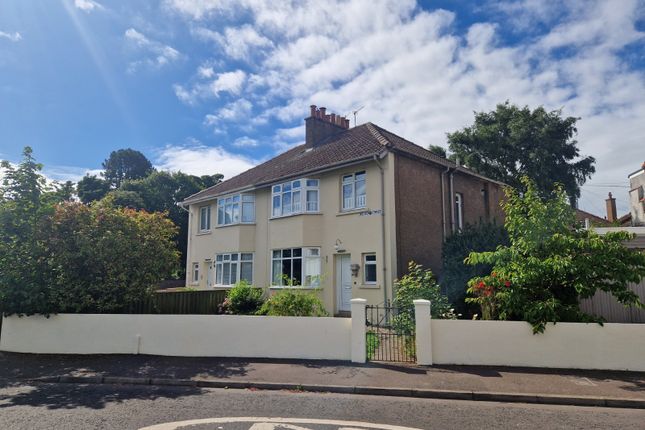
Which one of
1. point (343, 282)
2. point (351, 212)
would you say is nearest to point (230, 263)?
point (343, 282)

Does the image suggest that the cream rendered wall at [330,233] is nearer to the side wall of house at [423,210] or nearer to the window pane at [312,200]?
the window pane at [312,200]

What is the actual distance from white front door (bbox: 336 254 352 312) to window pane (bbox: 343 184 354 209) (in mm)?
1892

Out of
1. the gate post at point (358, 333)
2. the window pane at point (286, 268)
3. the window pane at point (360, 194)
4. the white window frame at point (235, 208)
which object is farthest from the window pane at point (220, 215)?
the gate post at point (358, 333)

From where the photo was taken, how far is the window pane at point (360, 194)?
50.2 ft

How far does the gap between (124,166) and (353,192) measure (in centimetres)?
5300

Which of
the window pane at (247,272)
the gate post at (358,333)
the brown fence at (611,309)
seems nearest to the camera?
the gate post at (358,333)

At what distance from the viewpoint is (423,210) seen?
51.6 feet

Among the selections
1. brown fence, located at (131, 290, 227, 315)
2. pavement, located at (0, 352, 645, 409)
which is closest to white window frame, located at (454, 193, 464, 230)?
brown fence, located at (131, 290, 227, 315)

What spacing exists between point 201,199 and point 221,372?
15.3 m

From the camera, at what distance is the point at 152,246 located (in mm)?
11906

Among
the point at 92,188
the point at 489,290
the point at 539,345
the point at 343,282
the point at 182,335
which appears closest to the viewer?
the point at 539,345

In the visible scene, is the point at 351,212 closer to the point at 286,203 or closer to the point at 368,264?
the point at 368,264

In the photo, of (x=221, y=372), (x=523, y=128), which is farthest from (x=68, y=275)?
(x=523, y=128)

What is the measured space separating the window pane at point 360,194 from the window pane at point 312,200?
1.96 metres
